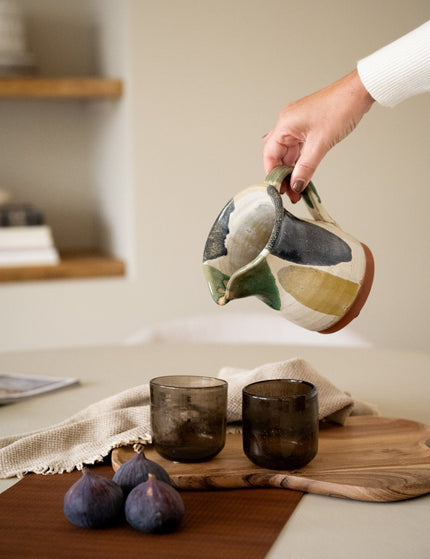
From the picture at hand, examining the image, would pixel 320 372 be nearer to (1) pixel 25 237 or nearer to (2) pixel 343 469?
(2) pixel 343 469

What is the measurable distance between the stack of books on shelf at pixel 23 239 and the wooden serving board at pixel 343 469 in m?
1.71

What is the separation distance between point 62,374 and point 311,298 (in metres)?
0.75

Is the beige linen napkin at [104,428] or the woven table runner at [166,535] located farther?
the beige linen napkin at [104,428]

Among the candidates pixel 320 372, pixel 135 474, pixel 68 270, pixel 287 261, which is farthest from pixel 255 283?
pixel 68 270

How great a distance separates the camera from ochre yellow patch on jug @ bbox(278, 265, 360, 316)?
890 millimetres

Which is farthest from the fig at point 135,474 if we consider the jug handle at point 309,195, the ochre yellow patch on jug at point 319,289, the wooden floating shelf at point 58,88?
the wooden floating shelf at point 58,88

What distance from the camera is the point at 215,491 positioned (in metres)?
0.85

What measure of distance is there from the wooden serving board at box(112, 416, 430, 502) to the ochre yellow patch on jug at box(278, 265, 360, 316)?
18cm

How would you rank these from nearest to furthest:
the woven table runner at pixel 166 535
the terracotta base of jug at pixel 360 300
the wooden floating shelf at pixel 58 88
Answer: the woven table runner at pixel 166 535
the terracotta base of jug at pixel 360 300
the wooden floating shelf at pixel 58 88

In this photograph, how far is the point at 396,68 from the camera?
101 cm

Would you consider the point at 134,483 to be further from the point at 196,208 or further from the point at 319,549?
the point at 196,208

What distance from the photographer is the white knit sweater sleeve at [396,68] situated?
38.9 inches

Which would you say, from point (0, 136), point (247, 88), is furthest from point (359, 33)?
point (0, 136)

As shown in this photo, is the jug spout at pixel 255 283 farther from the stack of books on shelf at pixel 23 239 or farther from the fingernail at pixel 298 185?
the stack of books on shelf at pixel 23 239
